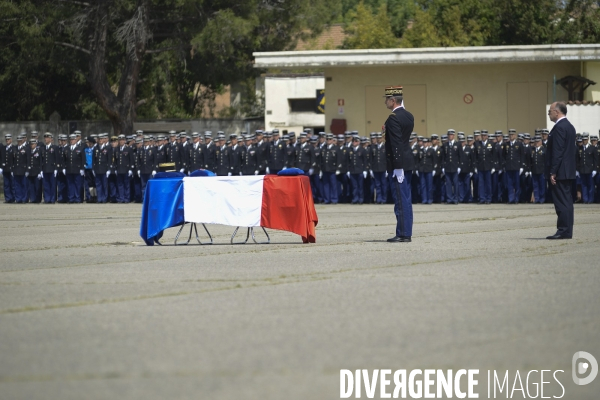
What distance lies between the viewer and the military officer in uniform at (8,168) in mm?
28281

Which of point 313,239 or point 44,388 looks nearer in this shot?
point 44,388

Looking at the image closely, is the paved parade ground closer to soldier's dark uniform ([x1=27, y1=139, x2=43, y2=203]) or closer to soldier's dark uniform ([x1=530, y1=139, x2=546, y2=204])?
soldier's dark uniform ([x1=530, y1=139, x2=546, y2=204])

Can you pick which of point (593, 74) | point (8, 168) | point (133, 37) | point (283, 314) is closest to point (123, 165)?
point (8, 168)

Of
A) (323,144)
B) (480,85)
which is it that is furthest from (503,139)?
(480,85)

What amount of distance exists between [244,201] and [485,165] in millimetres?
13349

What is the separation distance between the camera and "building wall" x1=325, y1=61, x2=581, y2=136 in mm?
32531

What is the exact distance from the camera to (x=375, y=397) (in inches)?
212

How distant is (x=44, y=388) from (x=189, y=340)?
4.34 ft

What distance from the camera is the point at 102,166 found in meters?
27.8

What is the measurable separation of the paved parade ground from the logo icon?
0.07 metres

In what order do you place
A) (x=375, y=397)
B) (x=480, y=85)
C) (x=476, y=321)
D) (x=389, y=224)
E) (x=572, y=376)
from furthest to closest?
(x=480, y=85)
(x=389, y=224)
(x=476, y=321)
(x=572, y=376)
(x=375, y=397)

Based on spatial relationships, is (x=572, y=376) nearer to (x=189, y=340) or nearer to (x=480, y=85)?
(x=189, y=340)

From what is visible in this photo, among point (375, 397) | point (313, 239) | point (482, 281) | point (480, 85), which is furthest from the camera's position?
point (480, 85)

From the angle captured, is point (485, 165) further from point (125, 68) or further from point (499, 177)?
point (125, 68)
